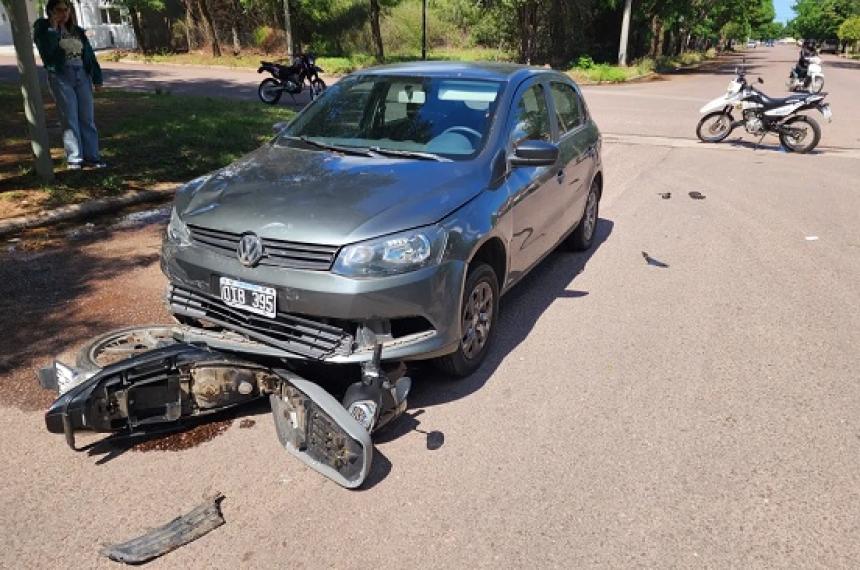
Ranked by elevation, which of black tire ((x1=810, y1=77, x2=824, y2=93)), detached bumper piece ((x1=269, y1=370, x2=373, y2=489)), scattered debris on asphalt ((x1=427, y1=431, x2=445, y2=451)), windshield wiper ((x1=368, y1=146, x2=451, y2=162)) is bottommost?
black tire ((x1=810, y1=77, x2=824, y2=93))

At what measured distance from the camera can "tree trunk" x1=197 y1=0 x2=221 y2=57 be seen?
3084 centimetres

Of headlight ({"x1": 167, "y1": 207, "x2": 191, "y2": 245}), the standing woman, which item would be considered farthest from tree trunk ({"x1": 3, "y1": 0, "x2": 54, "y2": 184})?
headlight ({"x1": 167, "y1": 207, "x2": 191, "y2": 245})

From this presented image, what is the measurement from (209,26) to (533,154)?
3035cm

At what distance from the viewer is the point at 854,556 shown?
9.28ft

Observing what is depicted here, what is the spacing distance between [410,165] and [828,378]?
2.88 meters

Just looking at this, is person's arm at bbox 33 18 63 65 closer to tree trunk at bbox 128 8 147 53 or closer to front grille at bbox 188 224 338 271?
front grille at bbox 188 224 338 271

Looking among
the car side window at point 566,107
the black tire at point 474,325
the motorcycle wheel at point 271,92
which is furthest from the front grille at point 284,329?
the motorcycle wheel at point 271,92

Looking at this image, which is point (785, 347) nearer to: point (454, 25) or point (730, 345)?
point (730, 345)

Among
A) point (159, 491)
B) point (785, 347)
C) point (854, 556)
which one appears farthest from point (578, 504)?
point (785, 347)

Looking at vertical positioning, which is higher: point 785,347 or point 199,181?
Result: point 199,181

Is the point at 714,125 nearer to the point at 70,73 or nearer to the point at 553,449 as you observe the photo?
the point at 70,73

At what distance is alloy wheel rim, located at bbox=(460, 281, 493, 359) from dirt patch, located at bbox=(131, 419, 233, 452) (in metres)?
1.39

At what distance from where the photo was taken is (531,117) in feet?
16.8

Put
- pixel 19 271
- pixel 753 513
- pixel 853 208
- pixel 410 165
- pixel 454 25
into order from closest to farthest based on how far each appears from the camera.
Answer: pixel 753 513 < pixel 410 165 < pixel 19 271 < pixel 853 208 < pixel 454 25
